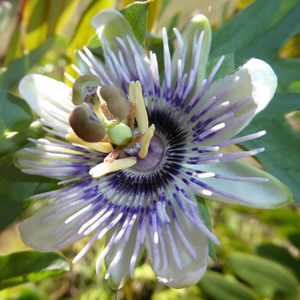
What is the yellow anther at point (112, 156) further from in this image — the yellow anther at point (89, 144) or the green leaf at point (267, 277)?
the green leaf at point (267, 277)

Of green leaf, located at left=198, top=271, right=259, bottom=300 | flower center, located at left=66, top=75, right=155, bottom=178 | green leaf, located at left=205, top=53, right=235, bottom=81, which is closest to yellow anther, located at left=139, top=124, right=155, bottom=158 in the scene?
flower center, located at left=66, top=75, right=155, bottom=178

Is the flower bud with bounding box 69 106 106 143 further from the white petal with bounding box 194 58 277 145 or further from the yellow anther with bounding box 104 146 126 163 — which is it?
the white petal with bounding box 194 58 277 145

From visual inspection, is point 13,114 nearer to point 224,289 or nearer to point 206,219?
point 206,219

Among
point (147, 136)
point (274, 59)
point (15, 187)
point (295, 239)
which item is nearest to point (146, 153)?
point (147, 136)

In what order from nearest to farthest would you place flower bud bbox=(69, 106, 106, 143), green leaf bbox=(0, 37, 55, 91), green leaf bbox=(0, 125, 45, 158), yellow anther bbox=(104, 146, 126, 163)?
flower bud bbox=(69, 106, 106, 143), yellow anther bbox=(104, 146, 126, 163), green leaf bbox=(0, 125, 45, 158), green leaf bbox=(0, 37, 55, 91)

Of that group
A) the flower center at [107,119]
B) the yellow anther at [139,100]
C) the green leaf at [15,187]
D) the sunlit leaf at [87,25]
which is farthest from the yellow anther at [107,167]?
the sunlit leaf at [87,25]

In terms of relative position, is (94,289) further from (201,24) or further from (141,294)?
(201,24)

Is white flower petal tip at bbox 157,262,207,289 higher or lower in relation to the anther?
lower
